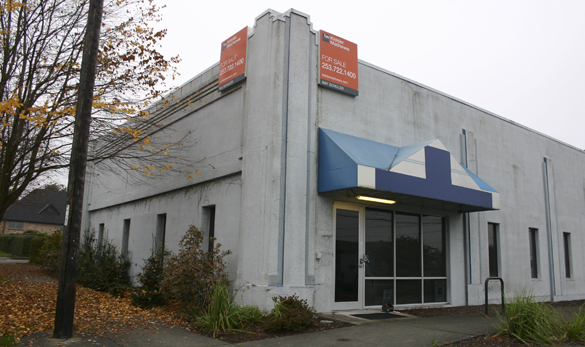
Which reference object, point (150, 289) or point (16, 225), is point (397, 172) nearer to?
point (150, 289)

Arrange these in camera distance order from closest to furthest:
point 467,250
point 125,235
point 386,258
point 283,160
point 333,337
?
point 333,337, point 283,160, point 386,258, point 467,250, point 125,235

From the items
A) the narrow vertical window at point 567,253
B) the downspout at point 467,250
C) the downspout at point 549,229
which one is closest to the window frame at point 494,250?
the downspout at point 467,250

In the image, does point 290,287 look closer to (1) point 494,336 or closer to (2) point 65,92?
(1) point 494,336

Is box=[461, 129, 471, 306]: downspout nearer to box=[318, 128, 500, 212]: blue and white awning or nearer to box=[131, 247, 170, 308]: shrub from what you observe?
box=[318, 128, 500, 212]: blue and white awning

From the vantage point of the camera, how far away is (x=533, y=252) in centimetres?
1636

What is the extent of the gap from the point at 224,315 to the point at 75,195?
341 cm

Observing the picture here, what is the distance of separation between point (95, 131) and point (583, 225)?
19114 millimetres

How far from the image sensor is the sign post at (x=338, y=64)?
11.0m

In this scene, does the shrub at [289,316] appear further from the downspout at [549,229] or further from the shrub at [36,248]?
the shrub at [36,248]

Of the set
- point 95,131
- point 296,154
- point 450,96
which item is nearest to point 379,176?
point 296,154

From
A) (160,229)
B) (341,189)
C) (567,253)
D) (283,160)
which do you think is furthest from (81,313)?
(567,253)

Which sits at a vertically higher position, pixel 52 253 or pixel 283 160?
pixel 283 160

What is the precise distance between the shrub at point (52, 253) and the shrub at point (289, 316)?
11.2 m

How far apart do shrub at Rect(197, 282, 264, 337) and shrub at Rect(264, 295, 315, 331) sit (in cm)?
43
